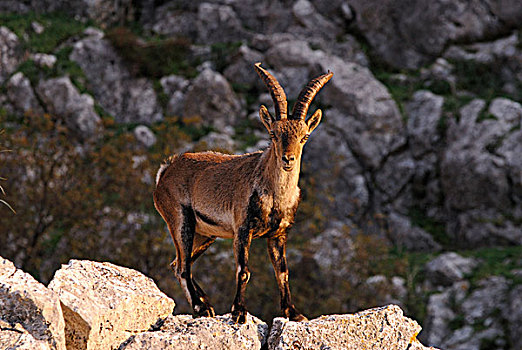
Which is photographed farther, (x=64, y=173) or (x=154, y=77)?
(x=154, y=77)

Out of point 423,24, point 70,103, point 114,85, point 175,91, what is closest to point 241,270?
point 70,103

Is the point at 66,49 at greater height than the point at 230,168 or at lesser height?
lesser

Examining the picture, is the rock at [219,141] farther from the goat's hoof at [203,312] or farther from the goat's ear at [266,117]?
the goat's ear at [266,117]

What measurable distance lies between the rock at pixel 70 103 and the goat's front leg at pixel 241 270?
945 inches

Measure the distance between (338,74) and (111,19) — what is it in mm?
14483

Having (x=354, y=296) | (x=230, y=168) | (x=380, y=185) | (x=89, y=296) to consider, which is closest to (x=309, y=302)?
(x=354, y=296)

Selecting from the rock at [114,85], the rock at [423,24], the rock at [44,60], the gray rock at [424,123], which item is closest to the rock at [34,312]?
the rock at [114,85]

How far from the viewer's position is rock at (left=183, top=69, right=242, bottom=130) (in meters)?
31.4

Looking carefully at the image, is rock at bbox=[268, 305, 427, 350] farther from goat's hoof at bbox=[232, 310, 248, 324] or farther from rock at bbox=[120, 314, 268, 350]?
goat's hoof at bbox=[232, 310, 248, 324]

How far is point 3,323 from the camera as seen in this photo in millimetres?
5809

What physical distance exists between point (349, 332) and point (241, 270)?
1358 mm

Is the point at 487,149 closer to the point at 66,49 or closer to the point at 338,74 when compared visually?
the point at 338,74

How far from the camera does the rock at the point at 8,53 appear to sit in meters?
32.3

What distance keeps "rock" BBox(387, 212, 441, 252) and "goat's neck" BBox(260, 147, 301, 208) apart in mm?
22324
